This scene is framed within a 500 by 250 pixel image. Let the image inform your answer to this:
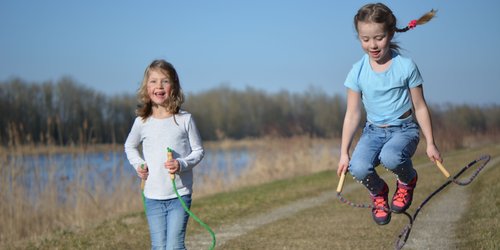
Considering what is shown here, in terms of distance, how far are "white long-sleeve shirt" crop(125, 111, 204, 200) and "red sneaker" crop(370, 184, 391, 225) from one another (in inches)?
64.3

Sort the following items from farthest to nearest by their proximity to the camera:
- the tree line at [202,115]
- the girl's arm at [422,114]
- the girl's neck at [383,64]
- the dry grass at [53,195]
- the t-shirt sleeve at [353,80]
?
the tree line at [202,115] → the dry grass at [53,195] → the t-shirt sleeve at [353,80] → the girl's neck at [383,64] → the girl's arm at [422,114]

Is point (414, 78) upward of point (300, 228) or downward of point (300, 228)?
upward

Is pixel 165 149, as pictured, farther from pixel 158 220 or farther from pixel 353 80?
pixel 353 80

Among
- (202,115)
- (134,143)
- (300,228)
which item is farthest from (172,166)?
(202,115)

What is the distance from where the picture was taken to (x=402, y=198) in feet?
18.2

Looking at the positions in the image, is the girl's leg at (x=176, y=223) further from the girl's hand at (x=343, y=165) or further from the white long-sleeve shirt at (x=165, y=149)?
the girl's hand at (x=343, y=165)

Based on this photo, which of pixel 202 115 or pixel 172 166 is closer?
pixel 172 166

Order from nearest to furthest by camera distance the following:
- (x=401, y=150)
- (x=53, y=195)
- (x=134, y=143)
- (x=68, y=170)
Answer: (x=401, y=150)
(x=134, y=143)
(x=53, y=195)
(x=68, y=170)

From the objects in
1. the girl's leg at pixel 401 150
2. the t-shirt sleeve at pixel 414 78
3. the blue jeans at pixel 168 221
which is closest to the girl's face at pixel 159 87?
the blue jeans at pixel 168 221

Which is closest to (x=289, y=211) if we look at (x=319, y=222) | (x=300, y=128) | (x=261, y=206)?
(x=261, y=206)

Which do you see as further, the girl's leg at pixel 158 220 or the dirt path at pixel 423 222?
the dirt path at pixel 423 222

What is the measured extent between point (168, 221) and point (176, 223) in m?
0.09

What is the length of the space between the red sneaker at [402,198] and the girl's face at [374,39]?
1.17 meters

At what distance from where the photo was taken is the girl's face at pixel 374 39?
5.25 meters
